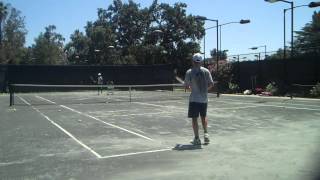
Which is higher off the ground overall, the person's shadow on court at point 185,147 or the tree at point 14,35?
the tree at point 14,35

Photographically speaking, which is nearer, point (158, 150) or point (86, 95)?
point (158, 150)

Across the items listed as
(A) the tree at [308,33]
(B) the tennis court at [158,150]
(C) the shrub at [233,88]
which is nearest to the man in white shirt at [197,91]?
(B) the tennis court at [158,150]

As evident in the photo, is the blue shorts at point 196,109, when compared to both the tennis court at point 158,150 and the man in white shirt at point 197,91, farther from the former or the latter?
the tennis court at point 158,150

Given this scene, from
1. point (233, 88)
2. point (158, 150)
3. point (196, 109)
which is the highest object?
point (233, 88)

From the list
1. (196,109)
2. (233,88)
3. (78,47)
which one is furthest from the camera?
(78,47)

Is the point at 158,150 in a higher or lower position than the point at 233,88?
lower

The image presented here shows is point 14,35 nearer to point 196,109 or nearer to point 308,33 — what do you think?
point 308,33

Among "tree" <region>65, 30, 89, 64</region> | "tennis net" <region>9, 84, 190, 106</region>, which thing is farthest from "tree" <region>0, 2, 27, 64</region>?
"tennis net" <region>9, 84, 190, 106</region>

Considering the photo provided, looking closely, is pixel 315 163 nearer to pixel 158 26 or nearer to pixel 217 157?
pixel 217 157

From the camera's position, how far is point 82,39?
8706 cm

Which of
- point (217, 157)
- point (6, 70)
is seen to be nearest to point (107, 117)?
point (217, 157)

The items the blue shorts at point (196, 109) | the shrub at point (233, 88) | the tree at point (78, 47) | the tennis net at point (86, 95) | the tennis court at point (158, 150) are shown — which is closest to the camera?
the tennis court at point (158, 150)

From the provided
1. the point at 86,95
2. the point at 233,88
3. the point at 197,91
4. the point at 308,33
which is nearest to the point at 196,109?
the point at 197,91

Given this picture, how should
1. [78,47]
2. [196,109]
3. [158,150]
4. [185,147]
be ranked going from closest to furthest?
1. [158,150]
2. [185,147]
3. [196,109]
4. [78,47]
